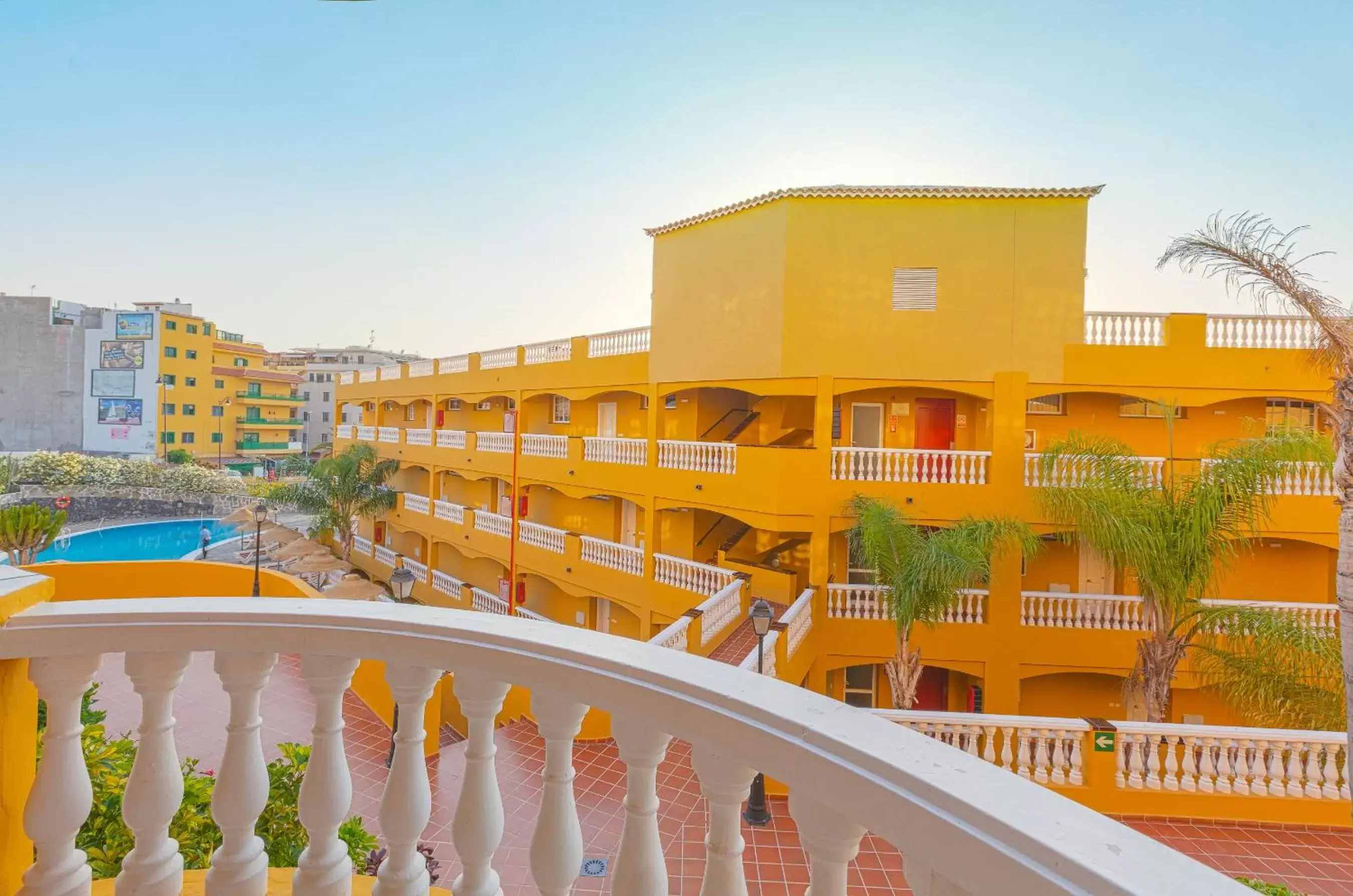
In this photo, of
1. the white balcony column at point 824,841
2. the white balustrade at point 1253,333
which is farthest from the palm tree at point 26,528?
the white balustrade at point 1253,333

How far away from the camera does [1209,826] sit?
758 centimetres

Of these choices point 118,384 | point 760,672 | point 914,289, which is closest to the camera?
point 760,672

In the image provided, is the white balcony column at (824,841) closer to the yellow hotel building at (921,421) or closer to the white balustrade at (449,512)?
the yellow hotel building at (921,421)

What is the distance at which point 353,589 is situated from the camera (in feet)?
55.6

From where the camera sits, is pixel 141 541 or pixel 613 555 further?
pixel 141 541

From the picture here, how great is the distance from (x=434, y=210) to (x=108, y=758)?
48.3ft

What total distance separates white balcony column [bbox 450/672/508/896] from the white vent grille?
11.6 meters

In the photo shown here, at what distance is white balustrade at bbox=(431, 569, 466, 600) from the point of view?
64.0 feet

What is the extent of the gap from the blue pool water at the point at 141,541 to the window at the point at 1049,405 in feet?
106

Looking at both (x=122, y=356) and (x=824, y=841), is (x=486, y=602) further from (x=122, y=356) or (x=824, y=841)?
(x=122, y=356)

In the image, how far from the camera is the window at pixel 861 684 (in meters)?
13.1

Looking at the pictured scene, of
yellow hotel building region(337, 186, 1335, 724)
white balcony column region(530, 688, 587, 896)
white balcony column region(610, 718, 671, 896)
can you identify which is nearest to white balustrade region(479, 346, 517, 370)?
yellow hotel building region(337, 186, 1335, 724)

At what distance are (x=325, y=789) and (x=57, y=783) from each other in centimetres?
57

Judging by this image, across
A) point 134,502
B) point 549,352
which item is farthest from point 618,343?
point 134,502
